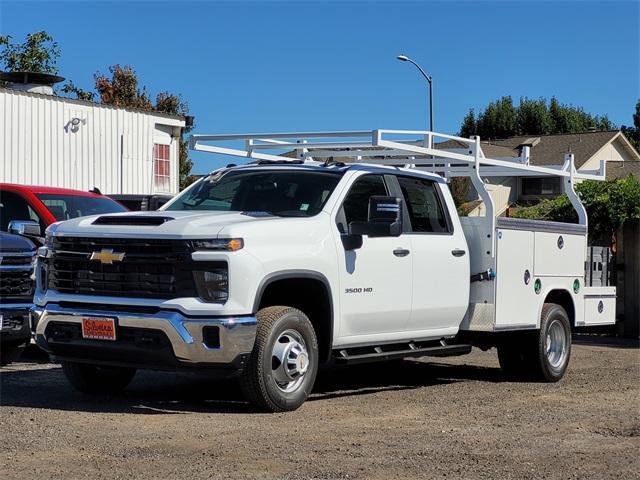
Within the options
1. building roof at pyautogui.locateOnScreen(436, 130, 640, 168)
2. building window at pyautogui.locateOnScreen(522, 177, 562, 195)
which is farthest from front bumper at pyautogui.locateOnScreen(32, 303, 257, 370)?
building window at pyautogui.locateOnScreen(522, 177, 562, 195)

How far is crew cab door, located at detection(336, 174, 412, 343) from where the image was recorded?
8500 millimetres

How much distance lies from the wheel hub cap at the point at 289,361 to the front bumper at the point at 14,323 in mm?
3080

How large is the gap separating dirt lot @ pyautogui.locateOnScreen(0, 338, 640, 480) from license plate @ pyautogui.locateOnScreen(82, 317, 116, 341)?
1.93ft

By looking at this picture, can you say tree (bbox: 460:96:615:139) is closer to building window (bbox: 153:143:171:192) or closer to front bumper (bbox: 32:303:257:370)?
building window (bbox: 153:143:171:192)

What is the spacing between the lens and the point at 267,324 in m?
7.72

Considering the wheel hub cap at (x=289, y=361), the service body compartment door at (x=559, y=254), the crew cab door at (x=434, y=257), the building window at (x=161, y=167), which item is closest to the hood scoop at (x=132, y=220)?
the wheel hub cap at (x=289, y=361)

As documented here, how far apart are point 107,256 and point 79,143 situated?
1569 cm

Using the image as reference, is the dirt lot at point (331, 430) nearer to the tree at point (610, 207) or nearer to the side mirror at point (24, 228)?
the side mirror at point (24, 228)

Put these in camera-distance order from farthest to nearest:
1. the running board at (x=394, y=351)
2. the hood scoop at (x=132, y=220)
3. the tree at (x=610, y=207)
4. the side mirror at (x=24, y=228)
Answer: the tree at (x=610, y=207) < the side mirror at (x=24, y=228) < the running board at (x=394, y=351) < the hood scoop at (x=132, y=220)

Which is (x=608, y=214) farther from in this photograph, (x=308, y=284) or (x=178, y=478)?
(x=178, y=478)

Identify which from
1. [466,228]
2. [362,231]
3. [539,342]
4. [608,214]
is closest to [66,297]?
[362,231]

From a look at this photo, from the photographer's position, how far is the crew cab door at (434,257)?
9.24 meters

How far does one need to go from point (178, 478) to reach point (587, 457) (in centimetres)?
261

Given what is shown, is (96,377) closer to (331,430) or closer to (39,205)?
(331,430)
